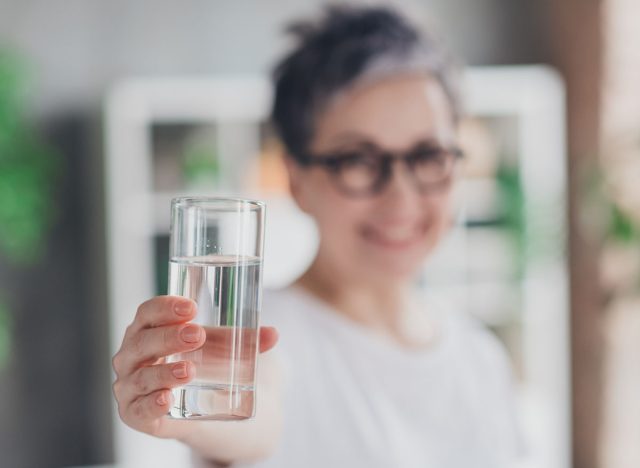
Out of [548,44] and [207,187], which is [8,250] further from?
[548,44]

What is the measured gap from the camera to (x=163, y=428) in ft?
2.59

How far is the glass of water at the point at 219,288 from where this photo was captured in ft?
2.44

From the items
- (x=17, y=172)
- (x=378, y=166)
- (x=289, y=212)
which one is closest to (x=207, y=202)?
(x=378, y=166)

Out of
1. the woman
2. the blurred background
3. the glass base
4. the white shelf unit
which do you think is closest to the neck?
the woman

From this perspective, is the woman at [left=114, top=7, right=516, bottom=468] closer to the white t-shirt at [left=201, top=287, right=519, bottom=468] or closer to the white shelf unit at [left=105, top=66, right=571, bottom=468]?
the white t-shirt at [left=201, top=287, right=519, bottom=468]

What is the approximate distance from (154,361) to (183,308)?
0.06 m

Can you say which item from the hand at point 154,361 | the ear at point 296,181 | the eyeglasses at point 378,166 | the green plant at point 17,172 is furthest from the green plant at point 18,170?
the hand at point 154,361

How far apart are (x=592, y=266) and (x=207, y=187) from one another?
187 cm

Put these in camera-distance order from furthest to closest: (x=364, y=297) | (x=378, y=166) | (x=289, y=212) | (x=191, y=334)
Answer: (x=289, y=212) < (x=364, y=297) < (x=378, y=166) < (x=191, y=334)

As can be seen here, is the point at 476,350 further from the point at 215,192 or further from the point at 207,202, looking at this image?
the point at 215,192

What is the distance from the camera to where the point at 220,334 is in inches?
29.5

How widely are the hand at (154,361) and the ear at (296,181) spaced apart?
23.9 inches

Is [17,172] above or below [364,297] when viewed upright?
above

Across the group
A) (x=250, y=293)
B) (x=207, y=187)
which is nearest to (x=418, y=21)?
(x=250, y=293)
